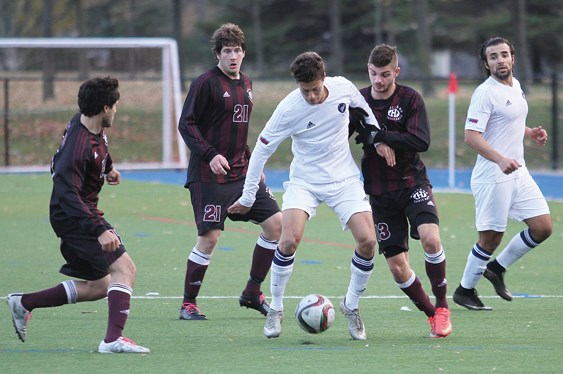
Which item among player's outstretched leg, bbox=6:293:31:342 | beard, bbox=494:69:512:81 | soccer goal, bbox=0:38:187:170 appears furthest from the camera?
soccer goal, bbox=0:38:187:170

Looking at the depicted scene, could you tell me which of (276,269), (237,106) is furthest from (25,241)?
(276,269)

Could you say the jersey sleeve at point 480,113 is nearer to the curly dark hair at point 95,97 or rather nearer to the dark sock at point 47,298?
the curly dark hair at point 95,97

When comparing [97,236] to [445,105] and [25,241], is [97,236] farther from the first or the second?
[445,105]

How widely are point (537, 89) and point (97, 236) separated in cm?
2506

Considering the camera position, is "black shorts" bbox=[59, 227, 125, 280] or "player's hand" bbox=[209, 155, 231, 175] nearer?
"black shorts" bbox=[59, 227, 125, 280]

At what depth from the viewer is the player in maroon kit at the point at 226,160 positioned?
8031 mm

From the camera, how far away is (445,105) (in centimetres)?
2759

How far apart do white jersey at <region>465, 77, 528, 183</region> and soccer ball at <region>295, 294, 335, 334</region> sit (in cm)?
197

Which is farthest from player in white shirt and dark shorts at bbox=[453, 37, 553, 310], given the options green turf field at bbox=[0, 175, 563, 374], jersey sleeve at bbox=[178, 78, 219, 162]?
jersey sleeve at bbox=[178, 78, 219, 162]

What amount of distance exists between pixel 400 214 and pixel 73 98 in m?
18.6

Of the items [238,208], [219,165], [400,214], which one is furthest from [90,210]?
[400,214]

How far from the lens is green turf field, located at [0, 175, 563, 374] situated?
6.33 metres

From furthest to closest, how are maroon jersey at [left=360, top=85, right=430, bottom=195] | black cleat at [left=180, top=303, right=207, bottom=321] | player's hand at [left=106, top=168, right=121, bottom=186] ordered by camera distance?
black cleat at [left=180, top=303, right=207, bottom=321] → maroon jersey at [left=360, top=85, right=430, bottom=195] → player's hand at [left=106, top=168, right=121, bottom=186]

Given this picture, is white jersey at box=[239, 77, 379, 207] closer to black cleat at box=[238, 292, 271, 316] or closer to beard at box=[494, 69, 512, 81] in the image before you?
black cleat at box=[238, 292, 271, 316]
